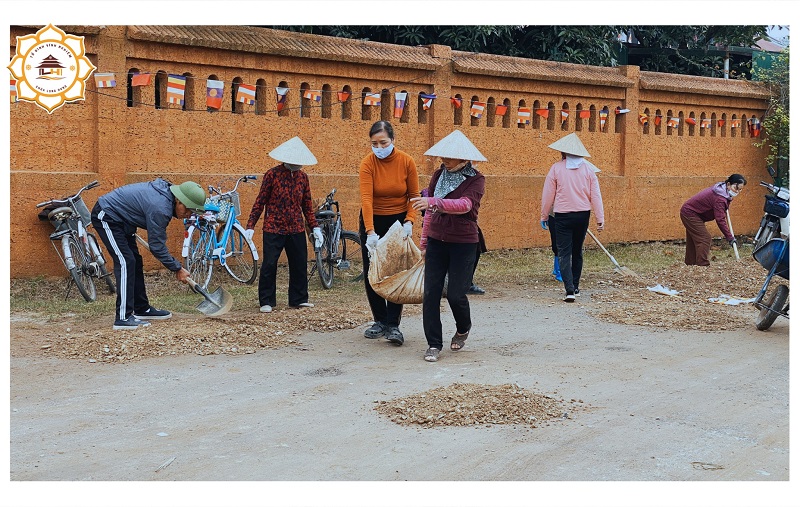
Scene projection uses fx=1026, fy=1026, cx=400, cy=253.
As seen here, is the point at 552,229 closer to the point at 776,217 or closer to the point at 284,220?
the point at 776,217

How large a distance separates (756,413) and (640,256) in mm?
10445

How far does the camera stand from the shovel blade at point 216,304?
9.90 metres

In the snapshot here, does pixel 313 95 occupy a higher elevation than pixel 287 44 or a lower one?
lower

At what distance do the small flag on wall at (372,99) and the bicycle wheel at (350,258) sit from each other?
1.93 m

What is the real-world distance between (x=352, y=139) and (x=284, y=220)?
3509 millimetres

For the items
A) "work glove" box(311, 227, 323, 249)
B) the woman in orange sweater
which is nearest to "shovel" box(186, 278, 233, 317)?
the woman in orange sweater

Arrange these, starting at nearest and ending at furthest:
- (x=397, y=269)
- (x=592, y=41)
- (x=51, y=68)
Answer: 1. (x=397, y=269)
2. (x=51, y=68)
3. (x=592, y=41)

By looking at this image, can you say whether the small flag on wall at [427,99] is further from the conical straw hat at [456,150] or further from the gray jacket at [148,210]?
the conical straw hat at [456,150]

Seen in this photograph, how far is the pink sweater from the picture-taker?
11773mm

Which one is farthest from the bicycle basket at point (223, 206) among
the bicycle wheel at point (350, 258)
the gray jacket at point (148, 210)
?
the gray jacket at point (148, 210)

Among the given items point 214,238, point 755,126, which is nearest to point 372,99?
point 214,238

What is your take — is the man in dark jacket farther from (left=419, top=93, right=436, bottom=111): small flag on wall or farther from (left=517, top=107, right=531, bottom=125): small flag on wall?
(left=517, top=107, right=531, bottom=125): small flag on wall

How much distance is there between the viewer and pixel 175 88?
11.9 m

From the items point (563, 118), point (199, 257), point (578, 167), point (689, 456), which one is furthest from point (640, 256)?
point (689, 456)
